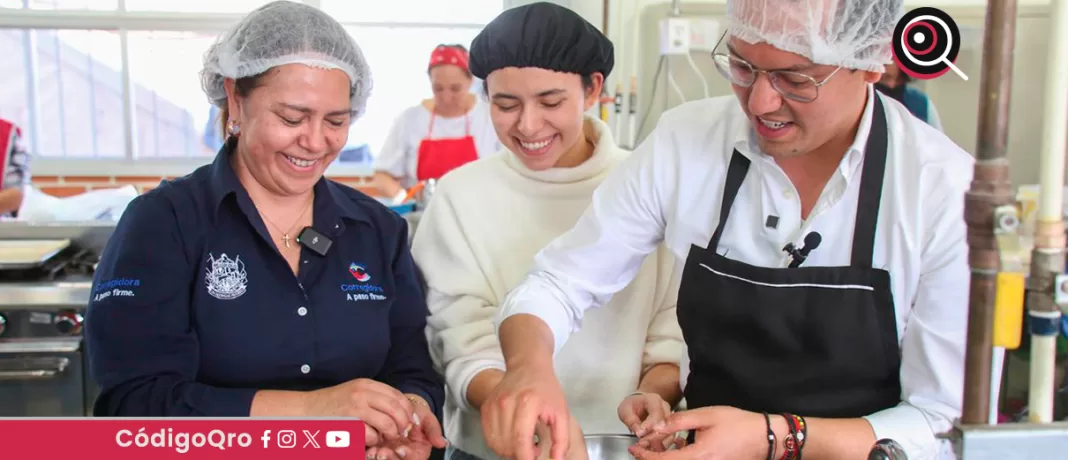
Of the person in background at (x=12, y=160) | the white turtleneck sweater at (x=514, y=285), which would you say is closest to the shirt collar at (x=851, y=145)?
the white turtleneck sweater at (x=514, y=285)

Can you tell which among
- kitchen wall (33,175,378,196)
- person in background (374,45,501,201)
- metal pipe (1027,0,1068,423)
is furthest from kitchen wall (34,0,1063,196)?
kitchen wall (33,175,378,196)

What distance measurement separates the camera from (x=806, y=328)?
1.20m

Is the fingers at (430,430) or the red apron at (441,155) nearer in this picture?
the fingers at (430,430)

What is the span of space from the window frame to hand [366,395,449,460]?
3.72 meters

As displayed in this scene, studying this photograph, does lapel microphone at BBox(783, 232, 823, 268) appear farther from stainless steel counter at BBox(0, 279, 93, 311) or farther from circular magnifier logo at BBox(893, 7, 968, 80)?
stainless steel counter at BBox(0, 279, 93, 311)

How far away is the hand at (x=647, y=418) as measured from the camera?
113 cm

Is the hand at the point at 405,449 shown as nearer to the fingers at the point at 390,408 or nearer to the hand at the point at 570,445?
the fingers at the point at 390,408

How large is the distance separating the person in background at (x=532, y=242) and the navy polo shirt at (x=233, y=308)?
0.08 m

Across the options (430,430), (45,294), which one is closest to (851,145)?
(430,430)

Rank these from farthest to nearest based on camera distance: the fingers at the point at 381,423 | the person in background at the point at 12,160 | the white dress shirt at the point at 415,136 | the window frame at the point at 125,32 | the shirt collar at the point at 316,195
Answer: the window frame at the point at 125,32
the white dress shirt at the point at 415,136
the person in background at the point at 12,160
the shirt collar at the point at 316,195
the fingers at the point at 381,423

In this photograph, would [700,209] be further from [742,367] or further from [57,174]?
[57,174]

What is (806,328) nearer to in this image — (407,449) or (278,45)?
(407,449)

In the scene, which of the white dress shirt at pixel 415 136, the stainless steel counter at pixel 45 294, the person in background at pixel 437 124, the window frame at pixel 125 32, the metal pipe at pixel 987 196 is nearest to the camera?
the metal pipe at pixel 987 196

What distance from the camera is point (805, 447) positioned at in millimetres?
1117
